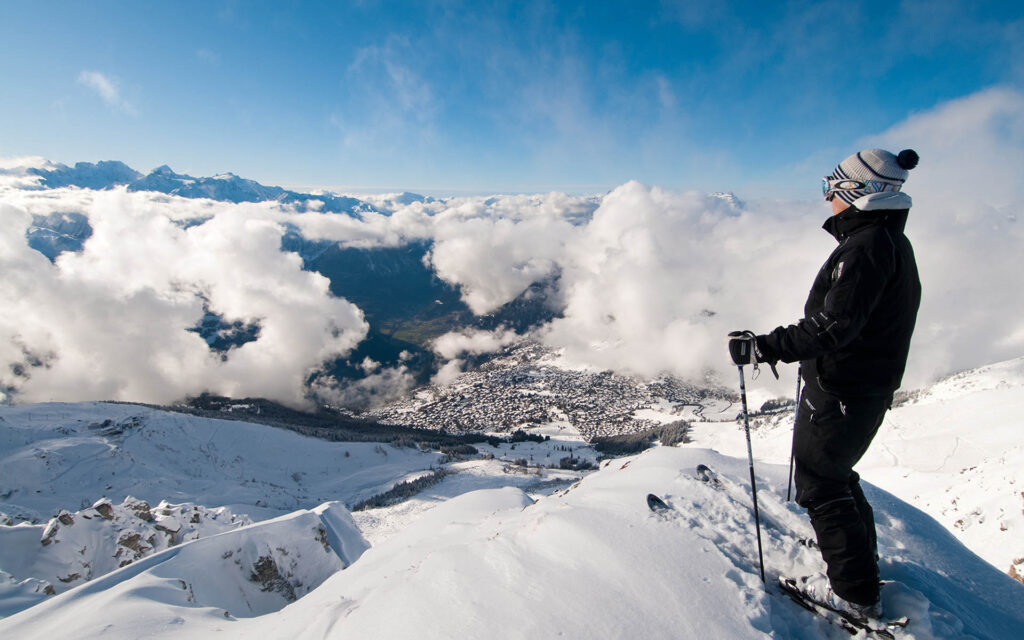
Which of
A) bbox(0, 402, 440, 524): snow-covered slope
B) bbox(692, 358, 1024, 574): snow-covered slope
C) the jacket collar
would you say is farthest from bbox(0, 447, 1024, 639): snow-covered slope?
bbox(0, 402, 440, 524): snow-covered slope

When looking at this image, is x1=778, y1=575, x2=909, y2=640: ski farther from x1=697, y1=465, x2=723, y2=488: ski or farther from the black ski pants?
x1=697, y1=465, x2=723, y2=488: ski

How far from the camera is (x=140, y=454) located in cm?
8531

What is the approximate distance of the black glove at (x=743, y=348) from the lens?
4.82m

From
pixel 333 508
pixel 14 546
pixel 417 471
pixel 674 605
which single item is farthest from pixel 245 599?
pixel 417 471

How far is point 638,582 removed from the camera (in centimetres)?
452

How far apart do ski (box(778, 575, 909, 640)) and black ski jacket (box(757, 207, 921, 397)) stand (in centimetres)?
236

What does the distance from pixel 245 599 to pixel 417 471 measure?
87.7 m

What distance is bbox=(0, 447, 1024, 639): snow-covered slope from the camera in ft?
13.6

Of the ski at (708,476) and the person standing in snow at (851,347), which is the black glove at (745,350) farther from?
the ski at (708,476)

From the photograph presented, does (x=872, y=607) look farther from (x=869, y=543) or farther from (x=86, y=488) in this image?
(x=86, y=488)

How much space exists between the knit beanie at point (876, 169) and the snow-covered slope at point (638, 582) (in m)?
4.52

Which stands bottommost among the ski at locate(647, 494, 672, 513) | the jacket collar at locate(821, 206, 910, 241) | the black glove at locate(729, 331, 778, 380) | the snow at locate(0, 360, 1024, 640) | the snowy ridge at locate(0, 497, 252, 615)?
the snowy ridge at locate(0, 497, 252, 615)

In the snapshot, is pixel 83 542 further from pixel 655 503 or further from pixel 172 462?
pixel 172 462

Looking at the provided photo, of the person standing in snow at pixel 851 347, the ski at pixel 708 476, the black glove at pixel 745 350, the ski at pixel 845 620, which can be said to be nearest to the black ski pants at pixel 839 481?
the person standing in snow at pixel 851 347
